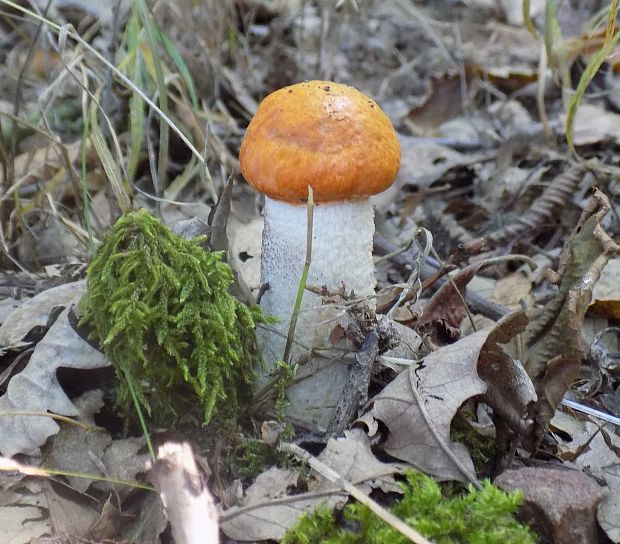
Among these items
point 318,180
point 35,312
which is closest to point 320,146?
point 318,180

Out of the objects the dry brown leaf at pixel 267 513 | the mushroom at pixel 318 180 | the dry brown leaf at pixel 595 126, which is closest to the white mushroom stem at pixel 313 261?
the mushroom at pixel 318 180

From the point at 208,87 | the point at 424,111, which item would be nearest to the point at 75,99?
the point at 208,87

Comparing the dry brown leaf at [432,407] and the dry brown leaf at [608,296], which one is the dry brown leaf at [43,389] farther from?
the dry brown leaf at [608,296]

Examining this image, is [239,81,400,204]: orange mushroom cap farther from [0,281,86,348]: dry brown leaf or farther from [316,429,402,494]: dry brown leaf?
[0,281,86,348]: dry brown leaf

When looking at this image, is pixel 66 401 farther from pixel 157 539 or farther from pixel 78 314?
pixel 157 539

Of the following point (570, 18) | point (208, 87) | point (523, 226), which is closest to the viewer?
point (523, 226)
